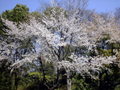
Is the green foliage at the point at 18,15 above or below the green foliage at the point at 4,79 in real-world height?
above

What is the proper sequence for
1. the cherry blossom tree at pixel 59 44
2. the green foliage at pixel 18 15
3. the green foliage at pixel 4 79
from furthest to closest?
1. the green foliage at pixel 18 15
2. the green foliage at pixel 4 79
3. the cherry blossom tree at pixel 59 44

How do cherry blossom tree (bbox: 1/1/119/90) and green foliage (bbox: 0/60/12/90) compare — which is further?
green foliage (bbox: 0/60/12/90)

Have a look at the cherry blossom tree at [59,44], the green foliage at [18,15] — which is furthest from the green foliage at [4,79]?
the green foliage at [18,15]

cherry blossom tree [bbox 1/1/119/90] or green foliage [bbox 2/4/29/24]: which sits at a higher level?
green foliage [bbox 2/4/29/24]

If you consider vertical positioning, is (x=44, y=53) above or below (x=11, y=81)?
above

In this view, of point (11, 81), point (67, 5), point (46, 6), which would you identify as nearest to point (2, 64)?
point (11, 81)

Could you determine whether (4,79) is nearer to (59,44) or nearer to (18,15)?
(59,44)

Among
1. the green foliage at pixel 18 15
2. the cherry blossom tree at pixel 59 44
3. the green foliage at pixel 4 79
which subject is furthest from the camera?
the green foliage at pixel 18 15

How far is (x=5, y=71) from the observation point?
6.34 m

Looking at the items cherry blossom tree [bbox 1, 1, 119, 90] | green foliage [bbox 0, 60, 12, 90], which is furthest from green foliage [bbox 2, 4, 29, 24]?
green foliage [bbox 0, 60, 12, 90]

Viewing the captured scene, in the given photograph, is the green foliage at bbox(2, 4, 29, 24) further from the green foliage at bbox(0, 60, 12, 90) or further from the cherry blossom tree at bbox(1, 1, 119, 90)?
the green foliage at bbox(0, 60, 12, 90)

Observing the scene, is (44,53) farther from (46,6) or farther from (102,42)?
(46,6)

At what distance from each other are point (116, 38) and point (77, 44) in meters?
3.07

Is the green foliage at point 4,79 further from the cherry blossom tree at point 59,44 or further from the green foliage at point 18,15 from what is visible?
the green foliage at point 18,15
